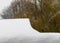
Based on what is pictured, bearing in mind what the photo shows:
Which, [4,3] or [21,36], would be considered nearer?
[21,36]

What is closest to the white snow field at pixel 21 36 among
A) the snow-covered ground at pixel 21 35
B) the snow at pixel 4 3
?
the snow-covered ground at pixel 21 35

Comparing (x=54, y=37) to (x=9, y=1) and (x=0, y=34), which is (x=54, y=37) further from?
(x=9, y=1)

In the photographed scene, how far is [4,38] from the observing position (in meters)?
1.19

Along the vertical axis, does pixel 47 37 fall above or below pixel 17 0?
below

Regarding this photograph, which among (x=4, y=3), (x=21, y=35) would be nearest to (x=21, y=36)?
(x=21, y=35)

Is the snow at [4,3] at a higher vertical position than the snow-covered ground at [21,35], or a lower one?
higher

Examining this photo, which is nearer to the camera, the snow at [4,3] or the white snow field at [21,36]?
the white snow field at [21,36]

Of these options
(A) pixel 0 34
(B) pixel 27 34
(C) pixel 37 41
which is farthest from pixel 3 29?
(C) pixel 37 41

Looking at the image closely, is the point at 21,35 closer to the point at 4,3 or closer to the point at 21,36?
the point at 21,36

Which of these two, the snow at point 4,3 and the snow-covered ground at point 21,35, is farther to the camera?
the snow at point 4,3

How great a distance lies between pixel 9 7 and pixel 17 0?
0.37 feet

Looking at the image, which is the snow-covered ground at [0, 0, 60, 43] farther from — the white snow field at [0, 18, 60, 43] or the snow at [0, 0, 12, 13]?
the snow at [0, 0, 12, 13]

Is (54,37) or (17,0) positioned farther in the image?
(17,0)

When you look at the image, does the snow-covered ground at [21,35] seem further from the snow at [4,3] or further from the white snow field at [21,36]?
the snow at [4,3]
